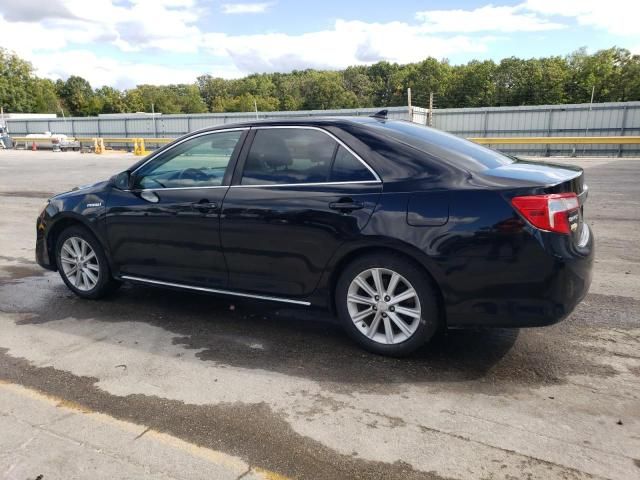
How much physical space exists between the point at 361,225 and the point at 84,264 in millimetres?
3016

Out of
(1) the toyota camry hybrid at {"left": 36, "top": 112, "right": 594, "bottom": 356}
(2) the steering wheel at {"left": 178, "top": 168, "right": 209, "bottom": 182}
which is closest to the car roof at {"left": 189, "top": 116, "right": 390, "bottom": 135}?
(1) the toyota camry hybrid at {"left": 36, "top": 112, "right": 594, "bottom": 356}

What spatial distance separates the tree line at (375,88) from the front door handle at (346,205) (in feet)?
174

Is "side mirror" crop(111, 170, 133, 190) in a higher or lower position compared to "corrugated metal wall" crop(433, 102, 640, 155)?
lower

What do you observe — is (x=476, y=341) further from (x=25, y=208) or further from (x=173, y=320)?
(x=25, y=208)

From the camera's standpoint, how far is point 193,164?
193 inches

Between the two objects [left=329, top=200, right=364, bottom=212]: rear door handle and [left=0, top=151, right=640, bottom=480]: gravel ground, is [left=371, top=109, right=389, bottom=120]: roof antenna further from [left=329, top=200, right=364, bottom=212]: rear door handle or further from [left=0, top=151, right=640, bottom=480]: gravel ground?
[left=0, top=151, right=640, bottom=480]: gravel ground

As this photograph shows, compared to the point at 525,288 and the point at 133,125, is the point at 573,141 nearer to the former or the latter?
the point at 525,288

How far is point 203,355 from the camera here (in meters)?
4.17

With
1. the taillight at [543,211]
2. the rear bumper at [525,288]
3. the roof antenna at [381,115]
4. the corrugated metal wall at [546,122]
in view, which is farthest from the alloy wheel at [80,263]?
the corrugated metal wall at [546,122]

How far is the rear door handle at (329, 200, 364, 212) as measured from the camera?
390 cm

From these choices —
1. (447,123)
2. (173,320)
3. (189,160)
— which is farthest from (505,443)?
(447,123)

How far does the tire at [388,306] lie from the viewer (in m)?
3.79

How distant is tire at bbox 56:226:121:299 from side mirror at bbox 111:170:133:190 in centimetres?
58

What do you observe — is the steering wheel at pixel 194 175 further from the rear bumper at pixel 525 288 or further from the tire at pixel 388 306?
the rear bumper at pixel 525 288
